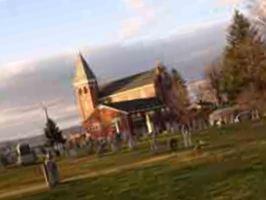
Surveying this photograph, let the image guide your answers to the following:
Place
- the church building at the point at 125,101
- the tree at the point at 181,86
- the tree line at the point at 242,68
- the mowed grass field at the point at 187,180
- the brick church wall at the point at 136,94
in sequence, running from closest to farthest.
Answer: the mowed grass field at the point at 187,180
the tree line at the point at 242,68
the church building at the point at 125,101
the tree at the point at 181,86
the brick church wall at the point at 136,94

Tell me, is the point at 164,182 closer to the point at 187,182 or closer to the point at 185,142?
the point at 187,182

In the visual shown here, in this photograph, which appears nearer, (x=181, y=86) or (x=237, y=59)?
(x=237, y=59)

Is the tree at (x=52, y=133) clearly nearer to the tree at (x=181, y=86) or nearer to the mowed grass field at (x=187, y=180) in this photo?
the tree at (x=181, y=86)

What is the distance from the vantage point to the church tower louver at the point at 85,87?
127 meters

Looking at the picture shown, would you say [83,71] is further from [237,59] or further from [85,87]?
[237,59]

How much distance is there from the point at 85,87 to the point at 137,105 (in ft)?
73.6

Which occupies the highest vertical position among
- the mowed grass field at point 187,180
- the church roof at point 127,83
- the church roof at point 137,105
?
the church roof at point 127,83

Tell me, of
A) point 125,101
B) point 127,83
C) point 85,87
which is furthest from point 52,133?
point 127,83

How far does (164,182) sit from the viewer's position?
24.6 metres

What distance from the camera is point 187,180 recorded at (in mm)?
24094

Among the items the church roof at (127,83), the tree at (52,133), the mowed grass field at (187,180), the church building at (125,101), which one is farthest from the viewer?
the church roof at (127,83)

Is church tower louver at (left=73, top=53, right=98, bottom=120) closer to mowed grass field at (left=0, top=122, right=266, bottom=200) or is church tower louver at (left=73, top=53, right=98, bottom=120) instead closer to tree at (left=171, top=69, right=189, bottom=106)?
tree at (left=171, top=69, right=189, bottom=106)

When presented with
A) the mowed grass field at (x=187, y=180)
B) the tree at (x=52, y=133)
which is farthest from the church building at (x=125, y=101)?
the mowed grass field at (x=187, y=180)

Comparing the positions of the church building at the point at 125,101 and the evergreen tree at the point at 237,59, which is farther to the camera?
the church building at the point at 125,101
